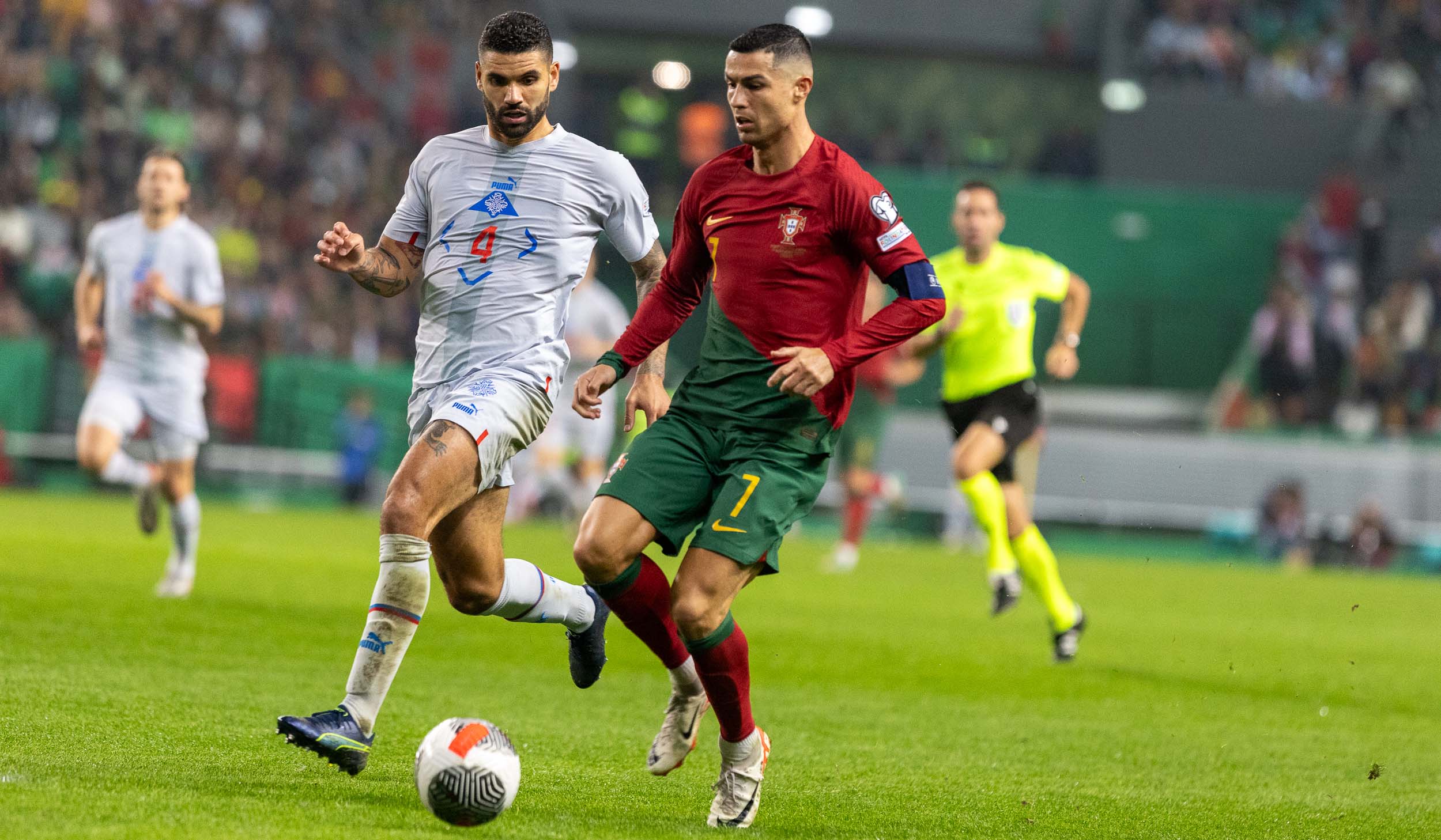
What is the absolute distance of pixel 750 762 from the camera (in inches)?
192

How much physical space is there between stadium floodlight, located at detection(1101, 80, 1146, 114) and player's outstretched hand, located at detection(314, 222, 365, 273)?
998 inches

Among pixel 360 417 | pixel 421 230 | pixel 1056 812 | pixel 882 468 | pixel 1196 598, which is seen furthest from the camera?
pixel 882 468

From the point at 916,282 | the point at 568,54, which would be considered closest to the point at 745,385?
the point at 916,282

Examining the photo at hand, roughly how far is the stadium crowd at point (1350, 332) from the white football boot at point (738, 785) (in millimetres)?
19868

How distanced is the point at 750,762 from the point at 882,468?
61.4 ft

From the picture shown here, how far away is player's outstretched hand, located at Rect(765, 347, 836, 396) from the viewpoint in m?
Answer: 4.68

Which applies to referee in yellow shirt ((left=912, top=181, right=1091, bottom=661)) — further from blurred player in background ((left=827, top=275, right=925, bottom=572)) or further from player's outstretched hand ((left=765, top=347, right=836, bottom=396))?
player's outstretched hand ((left=765, top=347, right=836, bottom=396))

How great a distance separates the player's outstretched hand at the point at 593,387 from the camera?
5.05 meters

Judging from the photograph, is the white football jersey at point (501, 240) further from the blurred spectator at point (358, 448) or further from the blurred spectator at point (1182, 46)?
the blurred spectator at point (1182, 46)

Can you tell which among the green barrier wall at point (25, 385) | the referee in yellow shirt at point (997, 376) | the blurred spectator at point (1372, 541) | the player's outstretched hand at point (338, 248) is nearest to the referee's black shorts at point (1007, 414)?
the referee in yellow shirt at point (997, 376)

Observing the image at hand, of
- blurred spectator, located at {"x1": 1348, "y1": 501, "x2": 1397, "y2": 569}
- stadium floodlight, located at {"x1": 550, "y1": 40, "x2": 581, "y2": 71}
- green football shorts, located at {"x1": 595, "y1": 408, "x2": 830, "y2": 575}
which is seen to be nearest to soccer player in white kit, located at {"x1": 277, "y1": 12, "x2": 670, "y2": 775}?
green football shorts, located at {"x1": 595, "y1": 408, "x2": 830, "y2": 575}

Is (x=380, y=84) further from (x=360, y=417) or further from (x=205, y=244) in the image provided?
(x=205, y=244)

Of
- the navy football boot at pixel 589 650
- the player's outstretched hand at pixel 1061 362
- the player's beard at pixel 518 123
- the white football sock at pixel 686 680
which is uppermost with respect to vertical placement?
the player's beard at pixel 518 123

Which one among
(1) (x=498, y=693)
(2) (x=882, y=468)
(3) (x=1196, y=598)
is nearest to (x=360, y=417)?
(2) (x=882, y=468)
